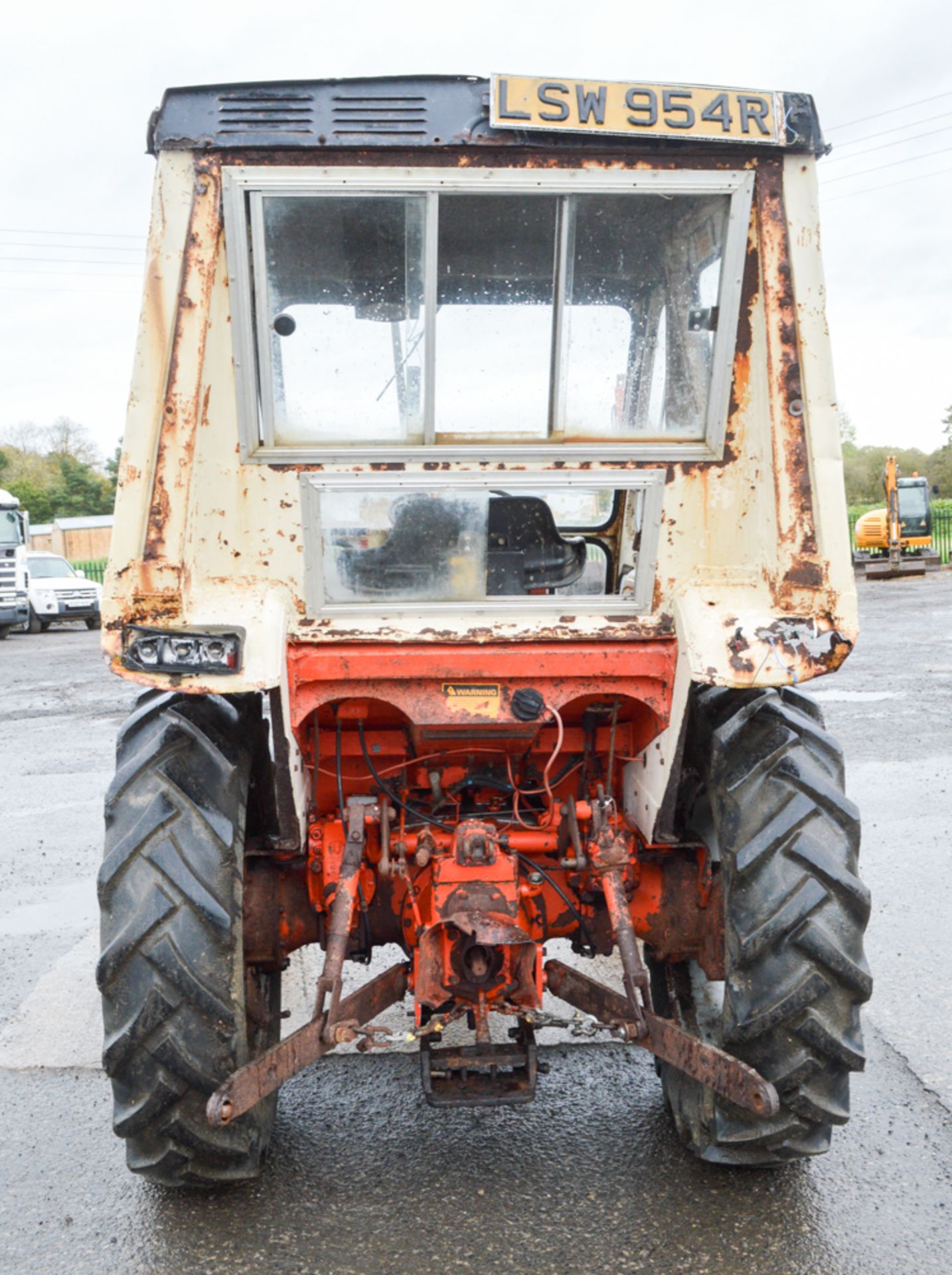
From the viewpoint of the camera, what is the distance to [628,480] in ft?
10.6

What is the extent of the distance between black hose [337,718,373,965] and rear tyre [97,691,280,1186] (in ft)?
1.29

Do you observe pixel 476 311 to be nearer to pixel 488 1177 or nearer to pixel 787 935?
pixel 787 935

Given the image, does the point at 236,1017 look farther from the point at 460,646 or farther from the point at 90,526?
the point at 90,526

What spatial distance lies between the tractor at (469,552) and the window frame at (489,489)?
0.4 inches

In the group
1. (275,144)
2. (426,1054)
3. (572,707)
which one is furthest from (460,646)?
(275,144)

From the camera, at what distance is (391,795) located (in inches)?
140

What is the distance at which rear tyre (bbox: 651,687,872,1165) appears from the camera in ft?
9.86

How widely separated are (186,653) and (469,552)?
849 mm

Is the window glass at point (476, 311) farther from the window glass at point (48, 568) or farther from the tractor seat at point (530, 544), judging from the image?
the window glass at point (48, 568)

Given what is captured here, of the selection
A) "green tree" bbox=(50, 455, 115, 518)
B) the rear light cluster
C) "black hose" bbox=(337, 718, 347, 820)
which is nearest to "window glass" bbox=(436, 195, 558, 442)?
the rear light cluster

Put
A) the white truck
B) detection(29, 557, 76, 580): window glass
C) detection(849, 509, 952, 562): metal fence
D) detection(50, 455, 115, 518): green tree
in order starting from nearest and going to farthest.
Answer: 1. the white truck
2. detection(29, 557, 76, 580): window glass
3. detection(849, 509, 952, 562): metal fence
4. detection(50, 455, 115, 518): green tree

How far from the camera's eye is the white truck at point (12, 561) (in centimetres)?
2428

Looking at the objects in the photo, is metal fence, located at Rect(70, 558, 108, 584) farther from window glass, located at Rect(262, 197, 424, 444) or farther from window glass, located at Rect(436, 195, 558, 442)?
window glass, located at Rect(436, 195, 558, 442)

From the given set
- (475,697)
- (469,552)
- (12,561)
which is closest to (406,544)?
(469,552)
